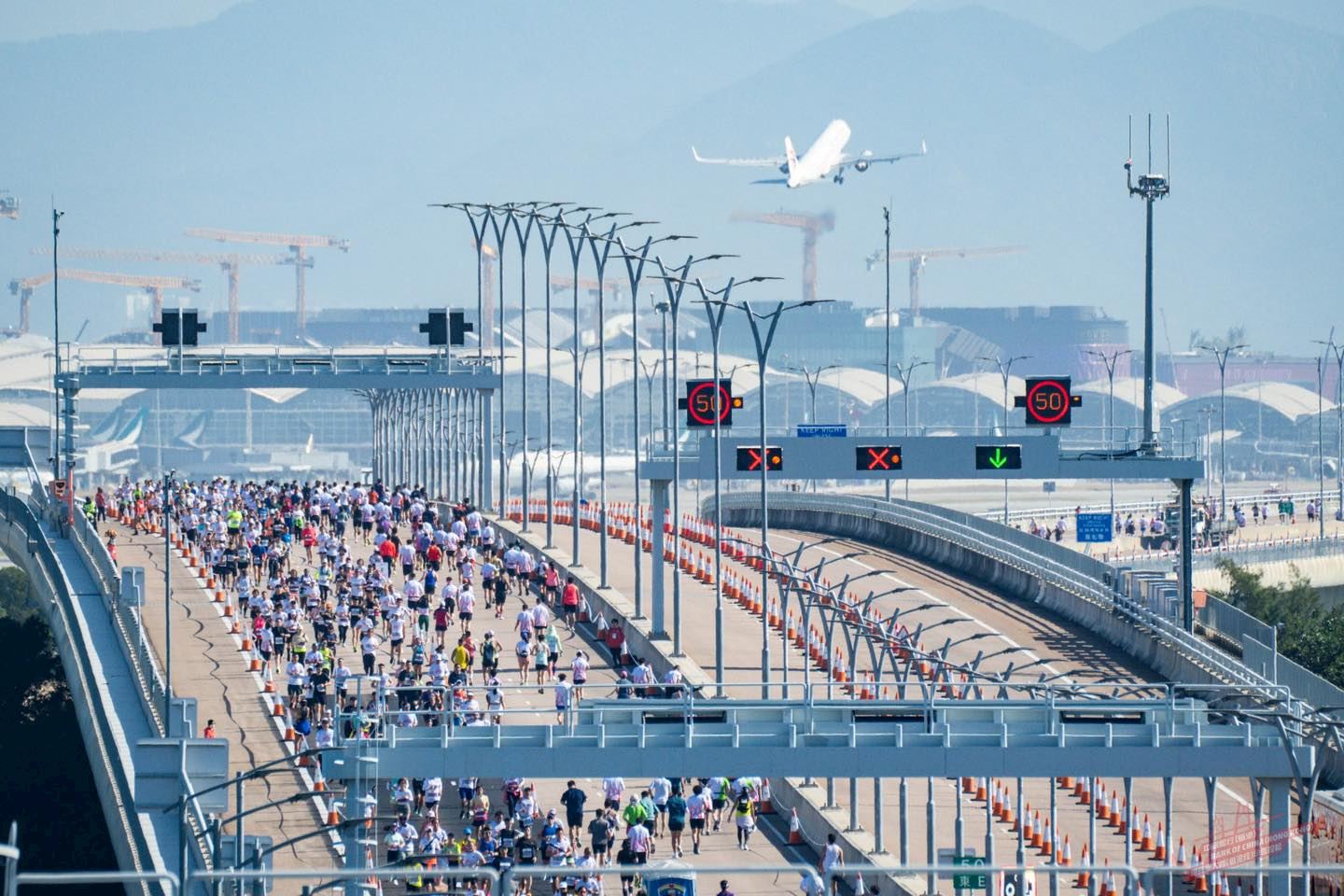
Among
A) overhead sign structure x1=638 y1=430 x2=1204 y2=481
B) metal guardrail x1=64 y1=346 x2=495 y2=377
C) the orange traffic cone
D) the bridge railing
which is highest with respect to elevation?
metal guardrail x1=64 y1=346 x2=495 y2=377

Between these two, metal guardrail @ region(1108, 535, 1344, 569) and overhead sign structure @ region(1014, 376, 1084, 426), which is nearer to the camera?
overhead sign structure @ region(1014, 376, 1084, 426)

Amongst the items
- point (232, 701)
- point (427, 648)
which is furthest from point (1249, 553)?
point (232, 701)

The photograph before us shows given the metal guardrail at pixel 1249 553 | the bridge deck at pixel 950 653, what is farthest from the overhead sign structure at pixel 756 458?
the metal guardrail at pixel 1249 553

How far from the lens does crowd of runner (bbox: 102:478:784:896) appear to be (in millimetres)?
39094

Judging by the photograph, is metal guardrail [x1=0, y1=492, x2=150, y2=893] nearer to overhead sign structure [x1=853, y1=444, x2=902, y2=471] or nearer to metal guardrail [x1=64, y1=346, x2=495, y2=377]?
metal guardrail [x1=64, y1=346, x2=495, y2=377]

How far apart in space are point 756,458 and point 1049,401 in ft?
26.5

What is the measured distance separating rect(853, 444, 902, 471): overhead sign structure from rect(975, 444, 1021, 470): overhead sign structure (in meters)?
2.10

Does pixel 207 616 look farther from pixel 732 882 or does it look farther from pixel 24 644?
pixel 24 644

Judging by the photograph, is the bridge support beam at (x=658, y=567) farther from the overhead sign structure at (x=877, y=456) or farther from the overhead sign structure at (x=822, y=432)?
the overhead sign structure at (x=822, y=432)

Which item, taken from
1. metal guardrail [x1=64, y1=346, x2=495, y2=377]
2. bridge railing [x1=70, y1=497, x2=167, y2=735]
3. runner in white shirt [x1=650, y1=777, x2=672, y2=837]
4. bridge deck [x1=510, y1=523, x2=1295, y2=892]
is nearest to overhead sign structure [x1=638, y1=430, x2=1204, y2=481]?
bridge deck [x1=510, y1=523, x2=1295, y2=892]

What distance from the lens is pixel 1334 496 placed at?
7343 inches

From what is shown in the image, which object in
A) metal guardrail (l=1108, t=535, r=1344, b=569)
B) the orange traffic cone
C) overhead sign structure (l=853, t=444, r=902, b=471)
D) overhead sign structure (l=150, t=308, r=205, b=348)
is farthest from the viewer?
metal guardrail (l=1108, t=535, r=1344, b=569)

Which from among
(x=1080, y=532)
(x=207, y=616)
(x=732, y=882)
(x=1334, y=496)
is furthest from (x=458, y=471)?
(x=1334, y=496)

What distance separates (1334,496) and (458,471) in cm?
10543
